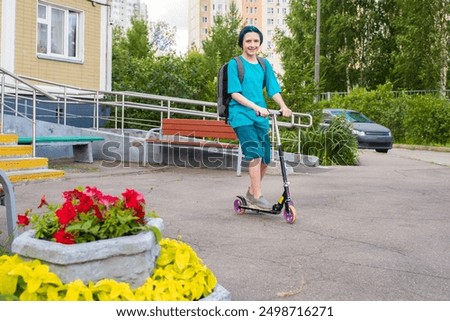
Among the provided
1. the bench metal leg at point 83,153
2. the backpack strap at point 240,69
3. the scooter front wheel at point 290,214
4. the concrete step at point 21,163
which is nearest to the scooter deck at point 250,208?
the scooter front wheel at point 290,214

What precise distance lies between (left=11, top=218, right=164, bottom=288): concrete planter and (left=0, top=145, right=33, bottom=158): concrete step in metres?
7.22

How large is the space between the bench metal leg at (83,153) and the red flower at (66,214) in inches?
418

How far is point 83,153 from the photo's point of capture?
13859 mm

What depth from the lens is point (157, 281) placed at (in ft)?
10.9

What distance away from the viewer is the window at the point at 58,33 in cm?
1712

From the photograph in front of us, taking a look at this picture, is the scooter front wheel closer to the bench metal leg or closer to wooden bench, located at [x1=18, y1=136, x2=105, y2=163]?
wooden bench, located at [x1=18, y1=136, x2=105, y2=163]

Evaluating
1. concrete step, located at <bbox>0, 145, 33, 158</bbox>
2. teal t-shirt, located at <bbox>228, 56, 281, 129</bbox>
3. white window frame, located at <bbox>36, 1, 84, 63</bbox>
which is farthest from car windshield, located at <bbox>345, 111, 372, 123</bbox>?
teal t-shirt, located at <bbox>228, 56, 281, 129</bbox>

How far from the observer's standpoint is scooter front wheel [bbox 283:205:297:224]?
6.80 metres

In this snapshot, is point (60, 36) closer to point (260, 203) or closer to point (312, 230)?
point (260, 203)

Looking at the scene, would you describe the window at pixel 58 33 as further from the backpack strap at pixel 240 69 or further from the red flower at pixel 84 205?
the red flower at pixel 84 205

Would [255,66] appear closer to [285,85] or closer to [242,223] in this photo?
[242,223]

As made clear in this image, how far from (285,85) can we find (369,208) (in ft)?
28.3

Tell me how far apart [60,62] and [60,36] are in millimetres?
739

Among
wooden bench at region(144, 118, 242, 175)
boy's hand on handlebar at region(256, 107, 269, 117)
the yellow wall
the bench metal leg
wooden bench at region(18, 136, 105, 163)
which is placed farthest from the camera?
the yellow wall
